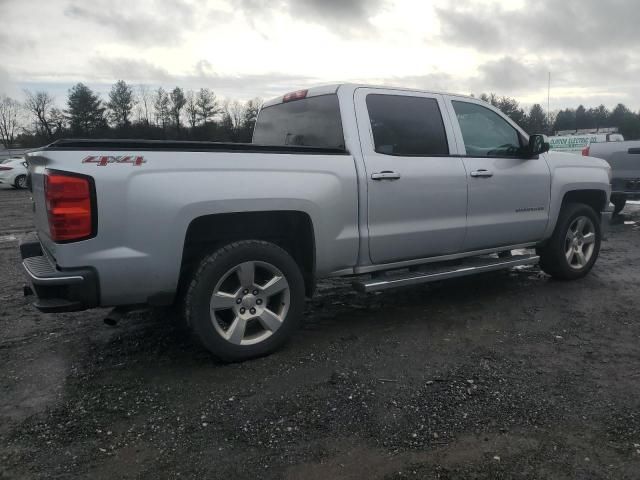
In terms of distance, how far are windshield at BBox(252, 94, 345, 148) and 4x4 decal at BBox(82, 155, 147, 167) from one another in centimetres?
165

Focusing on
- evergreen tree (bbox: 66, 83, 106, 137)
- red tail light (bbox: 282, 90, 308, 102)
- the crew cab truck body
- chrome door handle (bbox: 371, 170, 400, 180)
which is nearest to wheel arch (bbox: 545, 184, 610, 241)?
chrome door handle (bbox: 371, 170, 400, 180)

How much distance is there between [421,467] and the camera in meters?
2.63

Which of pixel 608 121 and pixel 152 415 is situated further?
pixel 608 121

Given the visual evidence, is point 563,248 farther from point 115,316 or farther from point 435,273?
Result: point 115,316

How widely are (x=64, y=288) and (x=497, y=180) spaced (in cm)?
385

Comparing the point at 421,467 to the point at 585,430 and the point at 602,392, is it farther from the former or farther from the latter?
the point at 602,392

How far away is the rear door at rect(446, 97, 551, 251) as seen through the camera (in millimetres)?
5031

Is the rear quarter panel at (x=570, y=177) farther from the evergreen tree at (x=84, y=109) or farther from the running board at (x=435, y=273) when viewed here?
the evergreen tree at (x=84, y=109)

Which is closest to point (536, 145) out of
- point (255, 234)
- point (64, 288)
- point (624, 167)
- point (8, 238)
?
point (255, 234)

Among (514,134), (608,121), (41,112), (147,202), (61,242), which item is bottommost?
(61,242)

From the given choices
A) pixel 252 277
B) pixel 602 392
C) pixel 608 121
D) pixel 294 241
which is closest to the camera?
pixel 602 392

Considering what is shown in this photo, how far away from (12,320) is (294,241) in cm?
280

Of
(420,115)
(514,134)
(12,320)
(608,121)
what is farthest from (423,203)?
(608,121)

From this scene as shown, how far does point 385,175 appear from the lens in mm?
4320
